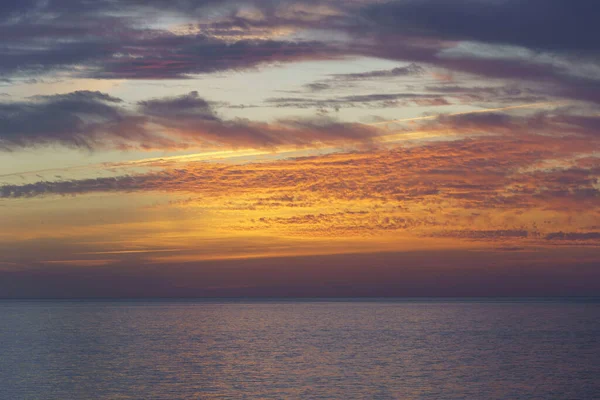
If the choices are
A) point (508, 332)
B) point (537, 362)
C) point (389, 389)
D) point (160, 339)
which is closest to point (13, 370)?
point (389, 389)

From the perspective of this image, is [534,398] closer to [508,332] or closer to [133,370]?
[133,370]

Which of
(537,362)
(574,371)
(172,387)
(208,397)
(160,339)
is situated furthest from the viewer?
(160,339)

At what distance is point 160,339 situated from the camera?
12100cm

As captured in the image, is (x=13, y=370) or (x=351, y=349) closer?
(x=13, y=370)

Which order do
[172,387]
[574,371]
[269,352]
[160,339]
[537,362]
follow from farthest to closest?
1. [160,339]
2. [269,352]
3. [537,362]
4. [574,371]
5. [172,387]

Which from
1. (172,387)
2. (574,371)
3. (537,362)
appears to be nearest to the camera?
(172,387)

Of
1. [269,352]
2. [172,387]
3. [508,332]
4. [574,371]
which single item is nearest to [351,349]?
[269,352]

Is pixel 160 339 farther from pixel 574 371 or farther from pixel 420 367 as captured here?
pixel 574 371

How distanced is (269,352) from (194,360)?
1219cm

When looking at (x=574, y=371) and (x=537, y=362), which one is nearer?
(x=574, y=371)

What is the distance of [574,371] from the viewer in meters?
72.1

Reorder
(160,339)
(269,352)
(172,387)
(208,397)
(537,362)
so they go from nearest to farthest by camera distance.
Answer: (208,397), (172,387), (537,362), (269,352), (160,339)

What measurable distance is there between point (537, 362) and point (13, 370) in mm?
56393

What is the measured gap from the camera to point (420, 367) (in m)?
74.8
